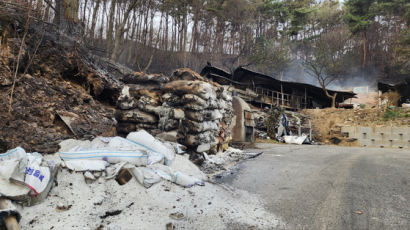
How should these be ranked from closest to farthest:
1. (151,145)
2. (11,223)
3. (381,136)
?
(11,223) → (151,145) → (381,136)

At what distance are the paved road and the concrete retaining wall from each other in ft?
36.4

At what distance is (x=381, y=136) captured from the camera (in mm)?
12742

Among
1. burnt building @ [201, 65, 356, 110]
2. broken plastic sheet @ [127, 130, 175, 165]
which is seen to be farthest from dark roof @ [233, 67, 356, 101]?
broken plastic sheet @ [127, 130, 175, 165]

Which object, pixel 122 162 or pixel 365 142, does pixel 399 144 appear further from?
pixel 122 162

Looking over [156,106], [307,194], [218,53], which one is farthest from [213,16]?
[307,194]

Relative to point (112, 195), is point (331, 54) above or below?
above

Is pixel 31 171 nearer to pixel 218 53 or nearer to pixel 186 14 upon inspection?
pixel 186 14

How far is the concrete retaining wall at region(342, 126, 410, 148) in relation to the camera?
12.2 m

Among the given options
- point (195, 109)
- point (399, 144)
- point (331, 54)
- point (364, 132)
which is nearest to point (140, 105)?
point (195, 109)

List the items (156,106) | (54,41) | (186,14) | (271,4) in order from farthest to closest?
1. (271,4)
2. (186,14)
3. (54,41)
4. (156,106)

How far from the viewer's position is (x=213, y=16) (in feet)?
79.8

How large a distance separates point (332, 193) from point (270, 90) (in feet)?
63.3

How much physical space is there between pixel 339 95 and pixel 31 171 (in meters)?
24.4

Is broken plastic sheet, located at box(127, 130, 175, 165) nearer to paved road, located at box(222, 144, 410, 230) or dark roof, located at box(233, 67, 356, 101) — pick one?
paved road, located at box(222, 144, 410, 230)
